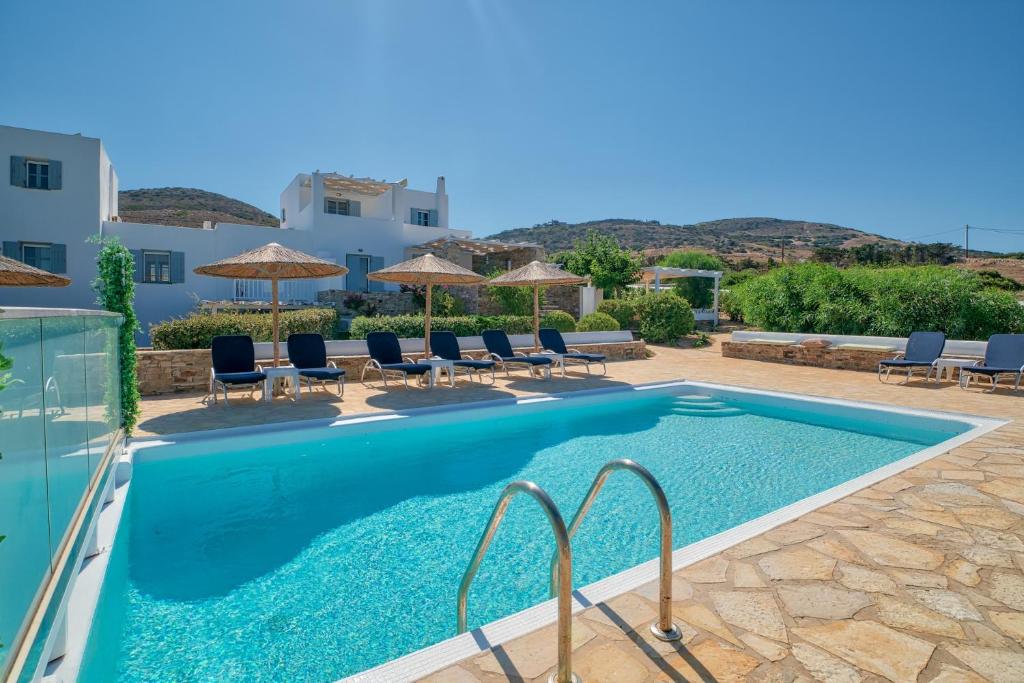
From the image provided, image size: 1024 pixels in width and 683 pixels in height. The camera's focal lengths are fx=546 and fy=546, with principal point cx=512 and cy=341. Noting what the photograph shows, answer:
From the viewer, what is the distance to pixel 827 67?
1809 centimetres

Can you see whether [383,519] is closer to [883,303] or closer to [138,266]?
[883,303]

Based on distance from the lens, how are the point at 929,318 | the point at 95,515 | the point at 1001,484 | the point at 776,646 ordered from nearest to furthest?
the point at 776,646
the point at 95,515
the point at 1001,484
the point at 929,318

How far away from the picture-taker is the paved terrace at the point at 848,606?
83.1 inches

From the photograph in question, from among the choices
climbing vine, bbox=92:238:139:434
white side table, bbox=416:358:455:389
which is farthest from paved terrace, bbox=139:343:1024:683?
white side table, bbox=416:358:455:389

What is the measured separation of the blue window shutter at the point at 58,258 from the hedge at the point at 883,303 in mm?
22736

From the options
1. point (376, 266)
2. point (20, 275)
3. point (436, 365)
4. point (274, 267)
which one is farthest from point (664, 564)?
point (376, 266)

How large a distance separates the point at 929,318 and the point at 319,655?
16.4 metres

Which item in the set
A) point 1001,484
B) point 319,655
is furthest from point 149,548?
point 1001,484

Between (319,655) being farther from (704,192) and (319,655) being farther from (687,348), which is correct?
(704,192)

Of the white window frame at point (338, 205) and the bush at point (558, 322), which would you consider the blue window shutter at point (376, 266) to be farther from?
the bush at point (558, 322)

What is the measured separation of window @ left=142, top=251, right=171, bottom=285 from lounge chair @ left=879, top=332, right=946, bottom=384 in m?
21.1

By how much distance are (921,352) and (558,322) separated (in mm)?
9282

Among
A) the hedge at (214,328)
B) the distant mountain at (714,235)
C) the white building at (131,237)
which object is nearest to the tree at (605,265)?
the white building at (131,237)

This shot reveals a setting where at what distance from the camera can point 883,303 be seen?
48.9 feet
